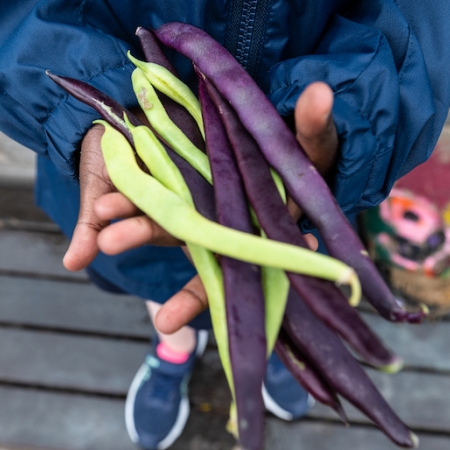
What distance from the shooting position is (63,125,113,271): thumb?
71 cm

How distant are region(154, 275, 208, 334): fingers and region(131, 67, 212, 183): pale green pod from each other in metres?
0.19

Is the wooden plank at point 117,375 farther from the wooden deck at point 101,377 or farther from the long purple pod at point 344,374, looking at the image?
the long purple pod at point 344,374

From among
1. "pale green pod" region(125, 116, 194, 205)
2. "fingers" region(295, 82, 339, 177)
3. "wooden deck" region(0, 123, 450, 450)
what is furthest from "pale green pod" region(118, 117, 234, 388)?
"wooden deck" region(0, 123, 450, 450)

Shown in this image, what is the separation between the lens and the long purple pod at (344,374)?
23.1 inches

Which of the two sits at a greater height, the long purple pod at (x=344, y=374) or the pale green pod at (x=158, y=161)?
the pale green pod at (x=158, y=161)

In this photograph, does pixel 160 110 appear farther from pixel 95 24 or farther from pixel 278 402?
pixel 278 402

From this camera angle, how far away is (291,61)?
0.85 meters

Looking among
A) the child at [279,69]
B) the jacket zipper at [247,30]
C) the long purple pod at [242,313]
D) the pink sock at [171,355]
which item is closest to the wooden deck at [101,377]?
the pink sock at [171,355]

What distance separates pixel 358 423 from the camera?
56.9 inches

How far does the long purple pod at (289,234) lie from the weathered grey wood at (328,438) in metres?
1.02

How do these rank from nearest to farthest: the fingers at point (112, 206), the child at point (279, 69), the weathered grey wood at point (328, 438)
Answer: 1. the fingers at point (112, 206)
2. the child at point (279, 69)
3. the weathered grey wood at point (328, 438)

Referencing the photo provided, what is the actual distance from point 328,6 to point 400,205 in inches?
36.0

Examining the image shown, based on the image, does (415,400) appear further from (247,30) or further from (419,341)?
(247,30)

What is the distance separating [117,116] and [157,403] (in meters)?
1.06
